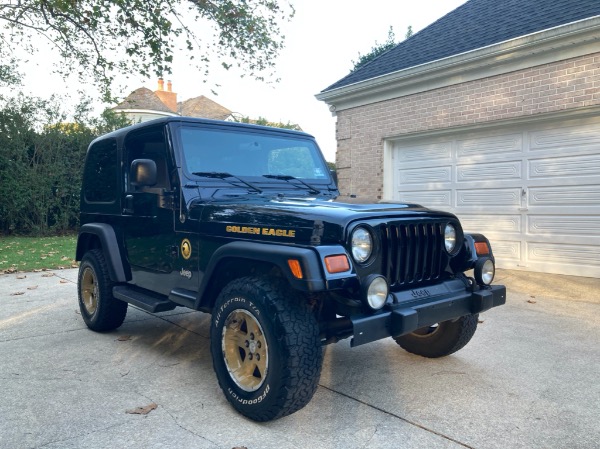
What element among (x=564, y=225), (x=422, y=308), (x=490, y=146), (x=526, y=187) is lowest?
(x=422, y=308)

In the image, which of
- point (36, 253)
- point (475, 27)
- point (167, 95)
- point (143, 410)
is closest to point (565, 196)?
point (475, 27)

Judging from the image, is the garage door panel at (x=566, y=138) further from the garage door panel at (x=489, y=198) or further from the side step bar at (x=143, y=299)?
the side step bar at (x=143, y=299)

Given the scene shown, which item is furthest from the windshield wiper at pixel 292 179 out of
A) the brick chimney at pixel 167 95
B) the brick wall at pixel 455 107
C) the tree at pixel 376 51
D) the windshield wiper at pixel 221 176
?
the brick chimney at pixel 167 95

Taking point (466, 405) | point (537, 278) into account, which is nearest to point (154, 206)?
point (466, 405)

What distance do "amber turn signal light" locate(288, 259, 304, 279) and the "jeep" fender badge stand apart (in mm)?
1180

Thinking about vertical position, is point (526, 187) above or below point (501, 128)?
below

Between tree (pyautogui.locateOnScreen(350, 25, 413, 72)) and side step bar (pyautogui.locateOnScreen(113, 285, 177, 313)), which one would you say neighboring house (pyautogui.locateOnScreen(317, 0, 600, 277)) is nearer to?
side step bar (pyautogui.locateOnScreen(113, 285, 177, 313))

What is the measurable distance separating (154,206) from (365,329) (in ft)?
6.97

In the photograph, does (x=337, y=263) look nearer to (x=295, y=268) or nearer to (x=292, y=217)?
(x=295, y=268)

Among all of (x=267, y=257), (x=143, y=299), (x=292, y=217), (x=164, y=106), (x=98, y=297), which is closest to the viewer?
(x=267, y=257)

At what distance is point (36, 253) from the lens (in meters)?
10.4

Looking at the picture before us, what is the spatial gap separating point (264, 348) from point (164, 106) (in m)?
32.4

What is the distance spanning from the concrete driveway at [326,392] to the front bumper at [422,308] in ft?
1.91

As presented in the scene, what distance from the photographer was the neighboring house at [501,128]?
6816 millimetres
